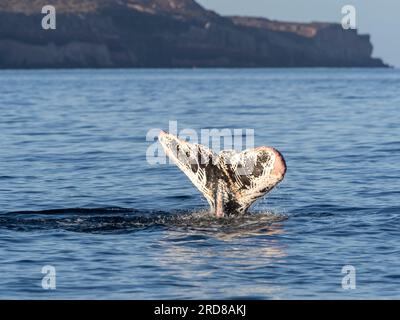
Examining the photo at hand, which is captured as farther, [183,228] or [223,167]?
[183,228]

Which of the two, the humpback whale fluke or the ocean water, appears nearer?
the ocean water

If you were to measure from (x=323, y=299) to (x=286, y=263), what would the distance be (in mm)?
2352

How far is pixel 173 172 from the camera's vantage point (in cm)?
3375

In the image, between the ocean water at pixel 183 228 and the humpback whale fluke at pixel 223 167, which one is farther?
the humpback whale fluke at pixel 223 167

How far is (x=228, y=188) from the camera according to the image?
20312mm

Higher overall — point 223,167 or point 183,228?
point 223,167

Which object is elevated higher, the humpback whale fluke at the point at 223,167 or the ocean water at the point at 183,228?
the humpback whale fluke at the point at 223,167

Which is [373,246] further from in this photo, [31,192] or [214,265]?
[31,192]

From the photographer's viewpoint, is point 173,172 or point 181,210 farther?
point 173,172

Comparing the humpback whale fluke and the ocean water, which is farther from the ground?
the humpback whale fluke

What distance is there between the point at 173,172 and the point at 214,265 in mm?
16016
